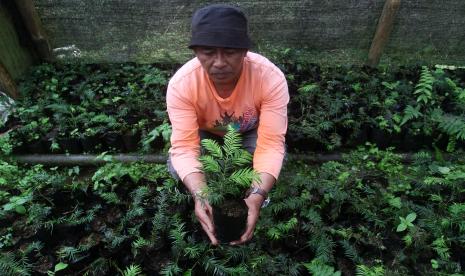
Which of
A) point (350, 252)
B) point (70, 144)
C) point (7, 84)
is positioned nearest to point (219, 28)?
point (350, 252)

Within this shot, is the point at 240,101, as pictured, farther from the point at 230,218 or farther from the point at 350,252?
the point at 350,252

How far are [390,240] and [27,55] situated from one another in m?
5.50

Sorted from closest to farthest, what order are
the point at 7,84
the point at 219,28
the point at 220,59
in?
the point at 219,28
the point at 220,59
the point at 7,84

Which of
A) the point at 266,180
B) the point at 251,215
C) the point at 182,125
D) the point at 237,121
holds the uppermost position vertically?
the point at 182,125

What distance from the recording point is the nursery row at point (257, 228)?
285 centimetres

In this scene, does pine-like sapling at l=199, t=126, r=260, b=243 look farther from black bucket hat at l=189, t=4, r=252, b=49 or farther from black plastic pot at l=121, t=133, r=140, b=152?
black plastic pot at l=121, t=133, r=140, b=152

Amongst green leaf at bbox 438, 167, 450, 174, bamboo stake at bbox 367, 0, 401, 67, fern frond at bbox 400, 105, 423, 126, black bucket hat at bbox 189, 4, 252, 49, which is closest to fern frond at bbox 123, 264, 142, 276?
black bucket hat at bbox 189, 4, 252, 49

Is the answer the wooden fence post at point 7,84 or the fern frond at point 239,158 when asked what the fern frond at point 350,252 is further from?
the wooden fence post at point 7,84

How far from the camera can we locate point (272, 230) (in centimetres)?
302

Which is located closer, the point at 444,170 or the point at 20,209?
the point at 20,209

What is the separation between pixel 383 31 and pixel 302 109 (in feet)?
5.87

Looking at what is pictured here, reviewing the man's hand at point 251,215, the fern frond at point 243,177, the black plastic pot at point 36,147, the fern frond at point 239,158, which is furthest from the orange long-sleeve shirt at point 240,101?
the black plastic pot at point 36,147

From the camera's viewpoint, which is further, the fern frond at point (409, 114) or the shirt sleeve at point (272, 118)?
the fern frond at point (409, 114)

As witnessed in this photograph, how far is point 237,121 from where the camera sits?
307 centimetres
